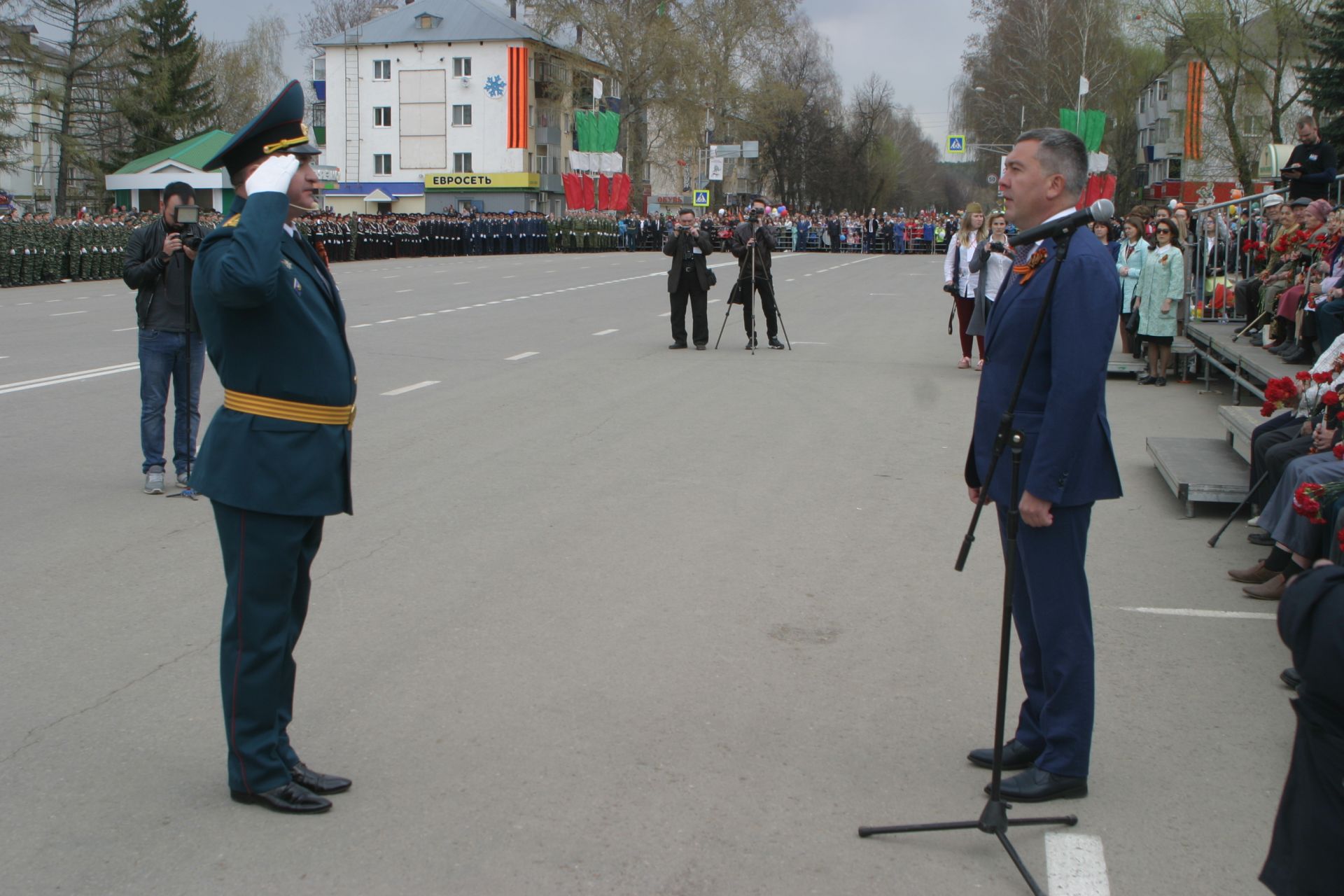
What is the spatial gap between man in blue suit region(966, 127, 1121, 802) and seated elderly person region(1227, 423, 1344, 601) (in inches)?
86.8

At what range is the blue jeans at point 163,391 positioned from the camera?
877 centimetres

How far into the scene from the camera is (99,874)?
12.0 ft

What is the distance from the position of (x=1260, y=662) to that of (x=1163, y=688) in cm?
63

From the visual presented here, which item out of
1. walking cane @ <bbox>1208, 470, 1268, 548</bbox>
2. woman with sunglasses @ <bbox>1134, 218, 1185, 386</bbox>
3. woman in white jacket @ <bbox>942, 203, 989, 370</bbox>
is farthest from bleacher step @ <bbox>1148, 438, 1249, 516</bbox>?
woman in white jacket @ <bbox>942, 203, 989, 370</bbox>

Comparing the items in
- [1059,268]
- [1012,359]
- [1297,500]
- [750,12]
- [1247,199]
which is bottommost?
[1297,500]

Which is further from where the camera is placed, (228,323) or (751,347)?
(751,347)

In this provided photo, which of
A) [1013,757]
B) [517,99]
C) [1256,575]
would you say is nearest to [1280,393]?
[1256,575]

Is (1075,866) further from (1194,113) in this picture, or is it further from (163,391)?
(1194,113)

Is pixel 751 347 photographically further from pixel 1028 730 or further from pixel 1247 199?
pixel 1028 730

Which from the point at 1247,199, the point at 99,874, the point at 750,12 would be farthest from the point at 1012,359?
the point at 750,12

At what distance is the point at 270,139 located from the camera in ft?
13.0

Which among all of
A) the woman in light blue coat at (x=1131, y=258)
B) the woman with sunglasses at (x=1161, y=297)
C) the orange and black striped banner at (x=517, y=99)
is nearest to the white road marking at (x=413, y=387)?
the woman with sunglasses at (x=1161, y=297)

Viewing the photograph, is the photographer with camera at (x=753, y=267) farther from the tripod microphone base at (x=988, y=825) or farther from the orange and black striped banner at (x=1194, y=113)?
the orange and black striped banner at (x=1194, y=113)

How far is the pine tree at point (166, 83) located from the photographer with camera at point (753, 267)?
49.9m
